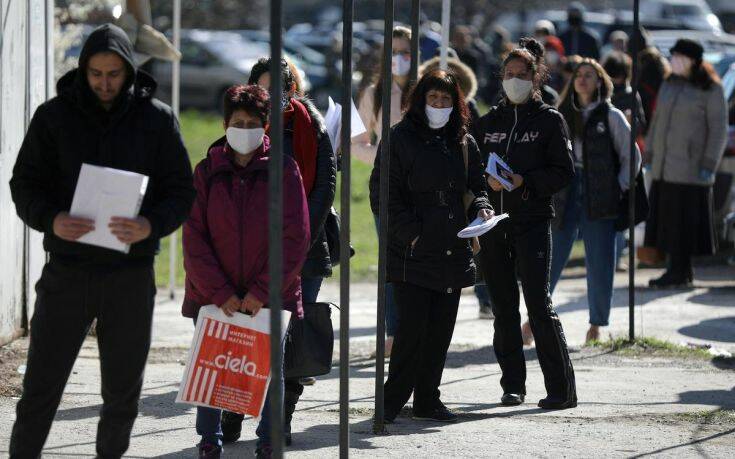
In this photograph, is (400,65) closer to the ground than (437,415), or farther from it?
farther from it

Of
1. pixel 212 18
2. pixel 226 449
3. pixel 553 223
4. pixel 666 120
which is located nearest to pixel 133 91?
pixel 226 449

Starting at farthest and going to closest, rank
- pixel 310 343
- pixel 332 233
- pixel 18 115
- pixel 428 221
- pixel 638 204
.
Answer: pixel 638 204
pixel 18 115
pixel 332 233
pixel 428 221
pixel 310 343

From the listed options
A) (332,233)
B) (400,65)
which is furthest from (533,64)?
(400,65)

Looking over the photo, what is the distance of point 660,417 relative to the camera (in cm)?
704

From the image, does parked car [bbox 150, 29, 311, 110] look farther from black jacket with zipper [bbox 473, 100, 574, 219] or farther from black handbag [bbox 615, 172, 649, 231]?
black jacket with zipper [bbox 473, 100, 574, 219]

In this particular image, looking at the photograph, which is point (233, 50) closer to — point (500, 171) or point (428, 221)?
point (500, 171)

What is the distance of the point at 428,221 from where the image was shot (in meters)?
6.71

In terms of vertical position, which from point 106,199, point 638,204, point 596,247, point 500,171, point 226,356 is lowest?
point 226,356

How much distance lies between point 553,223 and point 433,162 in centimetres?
272

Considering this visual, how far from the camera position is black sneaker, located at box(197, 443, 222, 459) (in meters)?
5.79

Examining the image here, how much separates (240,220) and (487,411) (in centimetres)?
224

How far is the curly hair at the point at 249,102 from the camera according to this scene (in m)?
5.67

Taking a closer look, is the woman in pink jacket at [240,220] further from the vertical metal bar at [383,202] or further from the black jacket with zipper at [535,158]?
the black jacket with zipper at [535,158]

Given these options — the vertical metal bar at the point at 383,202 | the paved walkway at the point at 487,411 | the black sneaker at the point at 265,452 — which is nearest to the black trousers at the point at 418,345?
the paved walkway at the point at 487,411
